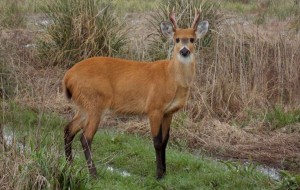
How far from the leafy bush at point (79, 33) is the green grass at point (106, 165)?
2.92 meters

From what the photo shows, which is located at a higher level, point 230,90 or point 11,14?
point 11,14

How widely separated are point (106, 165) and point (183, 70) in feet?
5.09

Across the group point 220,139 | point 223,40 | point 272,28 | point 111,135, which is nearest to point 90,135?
point 111,135

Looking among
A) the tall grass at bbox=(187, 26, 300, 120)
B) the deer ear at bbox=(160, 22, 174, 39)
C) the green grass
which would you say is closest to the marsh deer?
the deer ear at bbox=(160, 22, 174, 39)

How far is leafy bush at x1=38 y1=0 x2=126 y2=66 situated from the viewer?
44.6 ft

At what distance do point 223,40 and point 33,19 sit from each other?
5.52m

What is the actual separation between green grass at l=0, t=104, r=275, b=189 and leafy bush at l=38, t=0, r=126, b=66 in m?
2.92

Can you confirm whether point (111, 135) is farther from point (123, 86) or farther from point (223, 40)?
point (223, 40)

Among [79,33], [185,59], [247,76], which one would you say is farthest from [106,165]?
[79,33]

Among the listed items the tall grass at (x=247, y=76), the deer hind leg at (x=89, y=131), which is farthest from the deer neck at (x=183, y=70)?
the tall grass at (x=247, y=76)

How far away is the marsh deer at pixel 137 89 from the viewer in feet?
28.6

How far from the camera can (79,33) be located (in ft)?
44.5

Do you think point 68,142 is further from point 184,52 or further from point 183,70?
point 184,52

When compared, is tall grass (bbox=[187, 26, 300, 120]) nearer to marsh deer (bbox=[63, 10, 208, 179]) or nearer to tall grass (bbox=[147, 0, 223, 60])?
tall grass (bbox=[147, 0, 223, 60])
